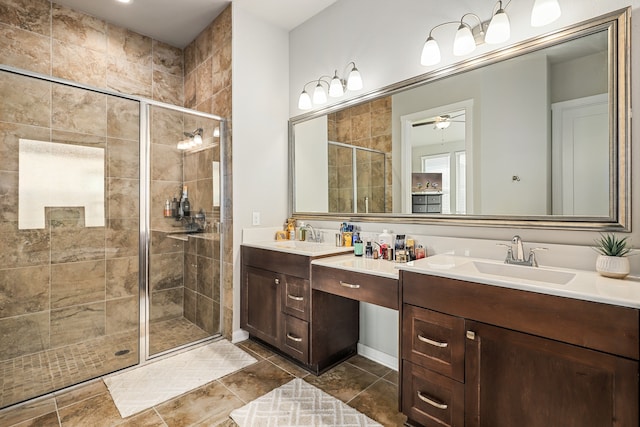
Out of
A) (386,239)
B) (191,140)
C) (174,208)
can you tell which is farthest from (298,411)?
(191,140)

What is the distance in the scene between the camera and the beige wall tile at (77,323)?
7.02ft

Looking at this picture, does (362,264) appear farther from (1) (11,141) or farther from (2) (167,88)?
(2) (167,88)

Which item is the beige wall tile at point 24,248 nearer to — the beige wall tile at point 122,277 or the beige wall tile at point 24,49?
the beige wall tile at point 122,277

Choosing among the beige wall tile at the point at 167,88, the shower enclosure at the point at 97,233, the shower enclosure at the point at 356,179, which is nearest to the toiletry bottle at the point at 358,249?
the shower enclosure at the point at 356,179

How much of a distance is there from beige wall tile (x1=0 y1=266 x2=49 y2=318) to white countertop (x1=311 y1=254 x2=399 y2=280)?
1.78 m

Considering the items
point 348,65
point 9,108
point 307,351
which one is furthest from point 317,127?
point 9,108

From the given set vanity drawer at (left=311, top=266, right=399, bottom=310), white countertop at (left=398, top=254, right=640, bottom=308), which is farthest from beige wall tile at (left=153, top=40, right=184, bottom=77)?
white countertop at (left=398, top=254, right=640, bottom=308)

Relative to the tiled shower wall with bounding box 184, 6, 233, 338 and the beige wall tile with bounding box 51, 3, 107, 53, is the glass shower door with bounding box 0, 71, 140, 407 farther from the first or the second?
the beige wall tile with bounding box 51, 3, 107, 53

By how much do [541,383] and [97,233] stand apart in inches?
104

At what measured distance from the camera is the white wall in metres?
2.62

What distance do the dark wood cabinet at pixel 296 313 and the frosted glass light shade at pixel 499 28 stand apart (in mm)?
1614

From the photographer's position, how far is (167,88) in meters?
3.25

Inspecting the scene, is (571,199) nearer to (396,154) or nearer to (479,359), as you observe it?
(479,359)

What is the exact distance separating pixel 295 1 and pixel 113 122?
168cm
